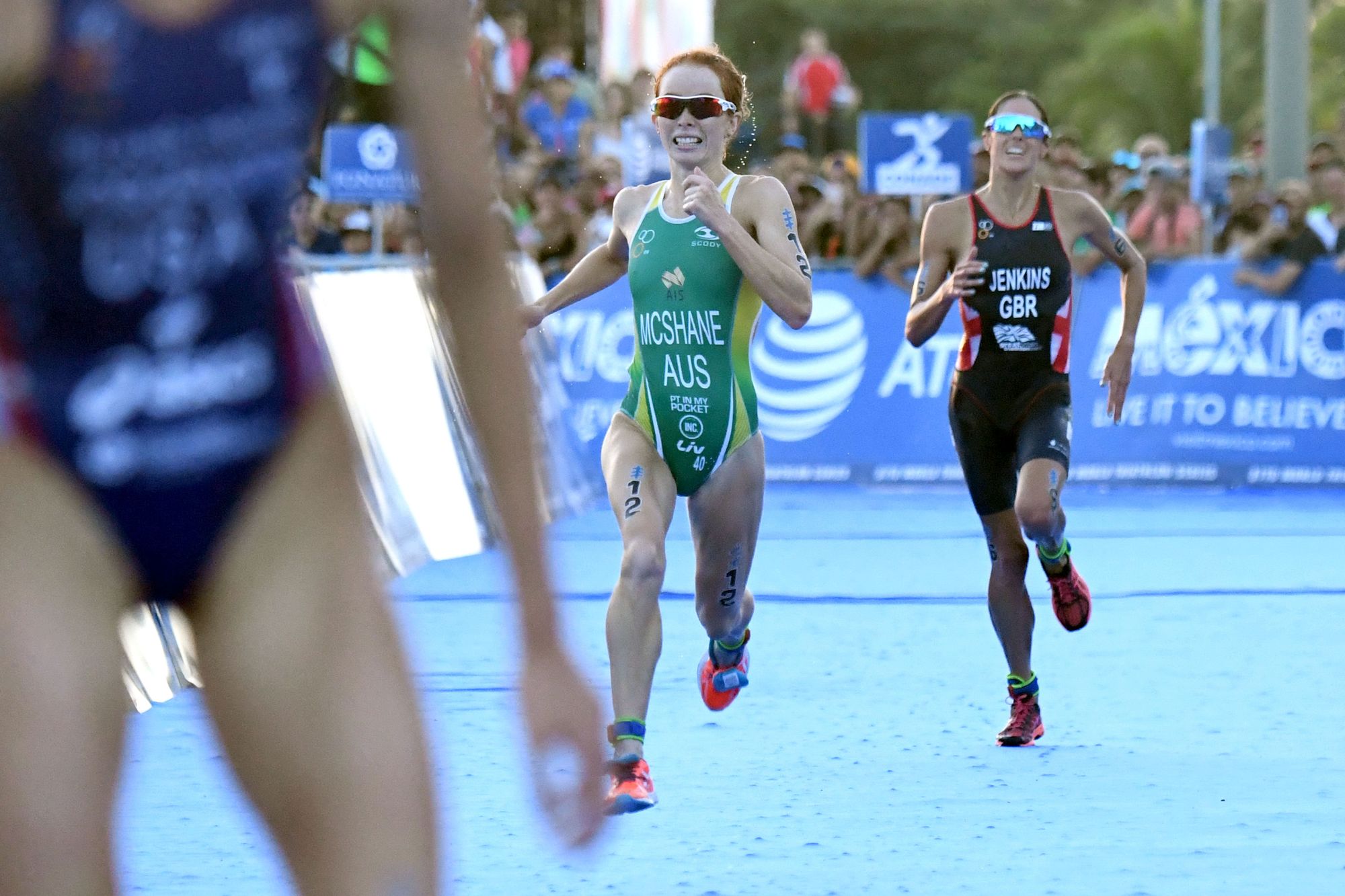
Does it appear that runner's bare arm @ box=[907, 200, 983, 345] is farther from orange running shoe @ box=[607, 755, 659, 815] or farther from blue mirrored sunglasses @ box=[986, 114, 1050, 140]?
orange running shoe @ box=[607, 755, 659, 815]

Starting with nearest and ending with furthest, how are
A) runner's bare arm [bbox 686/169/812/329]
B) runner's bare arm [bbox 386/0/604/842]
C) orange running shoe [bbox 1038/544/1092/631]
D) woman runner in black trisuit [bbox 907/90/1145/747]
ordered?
runner's bare arm [bbox 386/0/604/842] < runner's bare arm [bbox 686/169/812/329] < woman runner in black trisuit [bbox 907/90/1145/747] < orange running shoe [bbox 1038/544/1092/631]

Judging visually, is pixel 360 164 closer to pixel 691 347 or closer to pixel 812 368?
pixel 812 368

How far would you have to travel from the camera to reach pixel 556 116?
1995 cm

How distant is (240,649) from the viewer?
7.42ft

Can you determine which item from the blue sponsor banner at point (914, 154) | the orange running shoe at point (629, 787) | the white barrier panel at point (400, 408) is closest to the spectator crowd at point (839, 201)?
the blue sponsor banner at point (914, 154)

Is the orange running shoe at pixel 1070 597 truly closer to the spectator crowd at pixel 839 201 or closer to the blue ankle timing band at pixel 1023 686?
the blue ankle timing band at pixel 1023 686

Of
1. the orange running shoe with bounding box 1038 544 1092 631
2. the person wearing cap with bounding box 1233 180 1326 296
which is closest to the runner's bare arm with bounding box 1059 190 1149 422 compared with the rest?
the orange running shoe with bounding box 1038 544 1092 631

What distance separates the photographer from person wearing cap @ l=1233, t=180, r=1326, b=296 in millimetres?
15398

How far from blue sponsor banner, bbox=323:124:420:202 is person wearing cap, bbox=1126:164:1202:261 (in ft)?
19.3

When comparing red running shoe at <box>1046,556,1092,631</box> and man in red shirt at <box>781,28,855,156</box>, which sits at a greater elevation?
man in red shirt at <box>781,28,855,156</box>

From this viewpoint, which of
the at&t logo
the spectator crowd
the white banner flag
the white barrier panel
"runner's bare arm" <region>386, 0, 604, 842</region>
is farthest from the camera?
the white banner flag

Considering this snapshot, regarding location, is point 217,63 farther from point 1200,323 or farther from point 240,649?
point 1200,323

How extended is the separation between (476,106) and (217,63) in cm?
27

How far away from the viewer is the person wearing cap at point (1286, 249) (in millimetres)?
15398
